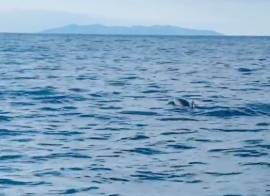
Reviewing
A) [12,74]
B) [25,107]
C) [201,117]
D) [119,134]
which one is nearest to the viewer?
[119,134]

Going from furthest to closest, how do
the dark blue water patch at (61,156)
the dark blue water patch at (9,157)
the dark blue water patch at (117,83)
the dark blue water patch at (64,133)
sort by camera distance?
the dark blue water patch at (117,83) < the dark blue water patch at (64,133) < the dark blue water patch at (61,156) < the dark blue water patch at (9,157)

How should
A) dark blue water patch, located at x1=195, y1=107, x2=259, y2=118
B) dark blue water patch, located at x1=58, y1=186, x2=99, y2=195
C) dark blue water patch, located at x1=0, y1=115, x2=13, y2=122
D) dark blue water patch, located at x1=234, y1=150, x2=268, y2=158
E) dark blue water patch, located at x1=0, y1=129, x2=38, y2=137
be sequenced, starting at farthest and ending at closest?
dark blue water patch, located at x1=195, y1=107, x2=259, y2=118 → dark blue water patch, located at x1=0, y1=115, x2=13, y2=122 → dark blue water patch, located at x1=0, y1=129, x2=38, y2=137 → dark blue water patch, located at x1=234, y1=150, x2=268, y2=158 → dark blue water patch, located at x1=58, y1=186, x2=99, y2=195

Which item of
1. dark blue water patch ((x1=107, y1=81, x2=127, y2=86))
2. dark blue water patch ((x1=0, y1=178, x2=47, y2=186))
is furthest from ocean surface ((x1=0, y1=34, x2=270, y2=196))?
dark blue water patch ((x1=107, y1=81, x2=127, y2=86))

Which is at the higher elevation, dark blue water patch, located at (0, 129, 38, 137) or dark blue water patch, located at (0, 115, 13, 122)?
dark blue water patch, located at (0, 129, 38, 137)

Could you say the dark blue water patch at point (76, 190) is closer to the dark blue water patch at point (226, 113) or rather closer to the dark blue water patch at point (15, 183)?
the dark blue water patch at point (15, 183)

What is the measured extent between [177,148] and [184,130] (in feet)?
10.1

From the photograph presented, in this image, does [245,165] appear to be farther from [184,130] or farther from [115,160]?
[184,130]

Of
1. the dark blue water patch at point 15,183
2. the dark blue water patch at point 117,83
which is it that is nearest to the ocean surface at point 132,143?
the dark blue water patch at point 15,183

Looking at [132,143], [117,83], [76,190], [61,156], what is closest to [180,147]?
[132,143]

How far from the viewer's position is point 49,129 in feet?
68.7

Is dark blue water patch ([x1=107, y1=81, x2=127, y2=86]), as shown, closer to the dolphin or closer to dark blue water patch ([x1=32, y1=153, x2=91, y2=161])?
the dolphin

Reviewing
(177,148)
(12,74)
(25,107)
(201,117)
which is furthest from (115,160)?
(12,74)

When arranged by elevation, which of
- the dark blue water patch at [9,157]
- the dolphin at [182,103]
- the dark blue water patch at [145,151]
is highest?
the dark blue water patch at [9,157]

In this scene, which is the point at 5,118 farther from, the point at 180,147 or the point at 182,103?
the point at 182,103
